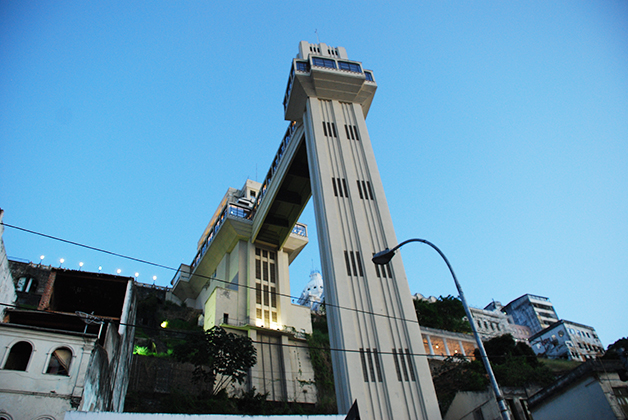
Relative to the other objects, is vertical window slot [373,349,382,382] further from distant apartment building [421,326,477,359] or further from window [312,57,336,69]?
distant apartment building [421,326,477,359]

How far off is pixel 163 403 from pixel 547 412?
70.5 feet

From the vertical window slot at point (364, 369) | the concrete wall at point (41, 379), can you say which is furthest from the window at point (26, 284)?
the vertical window slot at point (364, 369)

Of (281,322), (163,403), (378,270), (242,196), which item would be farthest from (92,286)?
(242,196)

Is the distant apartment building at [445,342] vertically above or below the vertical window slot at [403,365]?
above

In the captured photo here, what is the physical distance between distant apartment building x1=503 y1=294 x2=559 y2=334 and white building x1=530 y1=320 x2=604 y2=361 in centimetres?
1114

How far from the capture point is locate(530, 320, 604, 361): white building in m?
55.2

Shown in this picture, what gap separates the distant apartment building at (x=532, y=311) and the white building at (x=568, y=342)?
36.6 feet

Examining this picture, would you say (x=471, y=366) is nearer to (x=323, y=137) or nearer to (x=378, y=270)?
(x=378, y=270)

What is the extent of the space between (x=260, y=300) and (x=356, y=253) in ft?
57.2

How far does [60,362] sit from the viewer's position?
16.0 metres

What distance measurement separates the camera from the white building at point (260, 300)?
34281 millimetres

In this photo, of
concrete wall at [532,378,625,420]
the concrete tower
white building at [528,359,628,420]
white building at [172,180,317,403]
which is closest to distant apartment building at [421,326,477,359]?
white building at [172,180,317,403]

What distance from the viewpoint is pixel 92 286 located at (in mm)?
23750

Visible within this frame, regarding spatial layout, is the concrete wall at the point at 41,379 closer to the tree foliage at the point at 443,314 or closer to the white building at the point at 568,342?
the tree foliage at the point at 443,314
